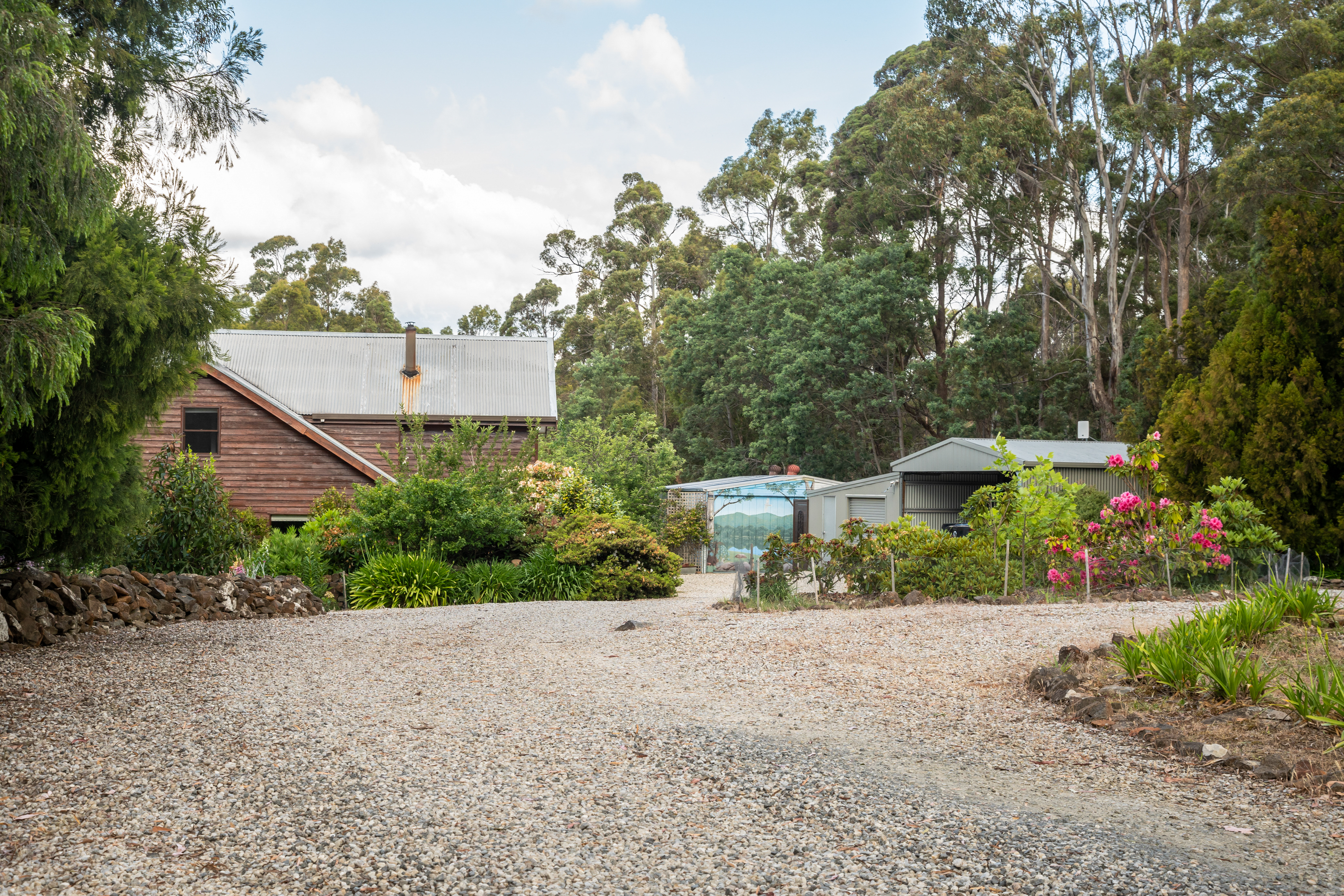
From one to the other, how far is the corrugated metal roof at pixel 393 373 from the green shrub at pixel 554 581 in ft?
31.0

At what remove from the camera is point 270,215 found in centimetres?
4591

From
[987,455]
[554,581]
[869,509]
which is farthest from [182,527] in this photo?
[869,509]

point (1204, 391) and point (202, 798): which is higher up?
point (1204, 391)

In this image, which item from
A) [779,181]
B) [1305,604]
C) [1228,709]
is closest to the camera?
[1228,709]

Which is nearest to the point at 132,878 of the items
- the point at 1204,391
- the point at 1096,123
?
the point at 1204,391

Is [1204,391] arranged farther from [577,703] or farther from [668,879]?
[668,879]

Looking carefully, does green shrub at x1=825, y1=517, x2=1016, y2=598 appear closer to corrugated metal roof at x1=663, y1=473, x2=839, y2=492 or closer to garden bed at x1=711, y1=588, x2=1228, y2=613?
garden bed at x1=711, y1=588, x2=1228, y2=613

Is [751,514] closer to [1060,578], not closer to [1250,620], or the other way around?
[1060,578]

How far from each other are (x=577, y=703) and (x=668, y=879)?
2593mm

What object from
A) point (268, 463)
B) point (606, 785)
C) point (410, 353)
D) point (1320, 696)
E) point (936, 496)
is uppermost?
point (410, 353)

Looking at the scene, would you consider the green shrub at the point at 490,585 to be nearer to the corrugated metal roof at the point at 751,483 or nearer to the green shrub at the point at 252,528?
the green shrub at the point at 252,528

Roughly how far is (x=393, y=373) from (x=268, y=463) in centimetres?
458

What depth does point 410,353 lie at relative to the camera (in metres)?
23.0

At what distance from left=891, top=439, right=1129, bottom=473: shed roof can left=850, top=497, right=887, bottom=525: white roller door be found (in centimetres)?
105
